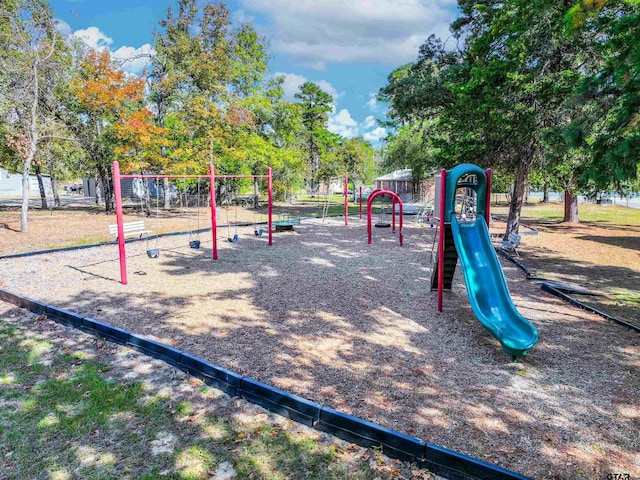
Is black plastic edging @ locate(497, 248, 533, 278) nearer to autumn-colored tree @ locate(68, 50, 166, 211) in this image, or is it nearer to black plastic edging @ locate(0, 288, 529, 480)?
black plastic edging @ locate(0, 288, 529, 480)

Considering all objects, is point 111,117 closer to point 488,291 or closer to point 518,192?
point 518,192

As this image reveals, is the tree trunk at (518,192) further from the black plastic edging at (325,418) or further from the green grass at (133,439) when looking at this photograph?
the green grass at (133,439)

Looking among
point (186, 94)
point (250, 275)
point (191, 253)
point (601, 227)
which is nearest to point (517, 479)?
point (250, 275)

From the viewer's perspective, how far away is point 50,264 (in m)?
9.41

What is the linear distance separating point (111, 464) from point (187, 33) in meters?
21.5

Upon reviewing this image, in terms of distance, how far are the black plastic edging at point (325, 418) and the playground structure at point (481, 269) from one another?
2113 millimetres

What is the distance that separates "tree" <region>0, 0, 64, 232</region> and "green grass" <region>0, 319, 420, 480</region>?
13351 millimetres

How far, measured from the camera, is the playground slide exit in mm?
4716

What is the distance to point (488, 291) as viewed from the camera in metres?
5.66

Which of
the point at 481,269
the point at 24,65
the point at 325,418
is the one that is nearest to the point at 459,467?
the point at 325,418

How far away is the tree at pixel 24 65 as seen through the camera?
1416cm

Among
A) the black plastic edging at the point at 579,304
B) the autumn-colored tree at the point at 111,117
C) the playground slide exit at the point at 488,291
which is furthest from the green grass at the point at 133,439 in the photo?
the autumn-colored tree at the point at 111,117

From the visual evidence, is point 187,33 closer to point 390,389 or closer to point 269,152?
point 269,152

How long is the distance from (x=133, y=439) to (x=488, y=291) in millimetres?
4687
